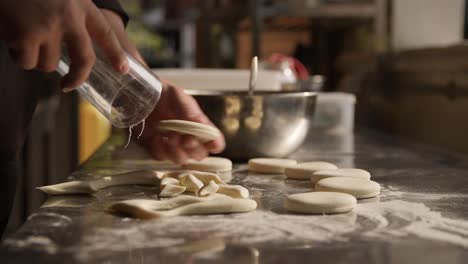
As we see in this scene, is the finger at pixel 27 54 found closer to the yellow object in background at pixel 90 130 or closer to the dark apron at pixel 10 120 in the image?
the dark apron at pixel 10 120

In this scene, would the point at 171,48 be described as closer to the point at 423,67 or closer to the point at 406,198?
the point at 423,67

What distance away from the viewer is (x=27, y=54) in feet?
3.09

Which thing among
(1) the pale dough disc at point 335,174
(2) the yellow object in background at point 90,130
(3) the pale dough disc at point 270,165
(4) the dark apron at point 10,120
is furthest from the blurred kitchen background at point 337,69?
(1) the pale dough disc at point 335,174

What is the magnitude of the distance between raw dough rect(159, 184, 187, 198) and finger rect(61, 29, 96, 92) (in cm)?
26

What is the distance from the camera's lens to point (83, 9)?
989 millimetres

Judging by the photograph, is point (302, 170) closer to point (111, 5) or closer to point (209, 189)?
point (209, 189)

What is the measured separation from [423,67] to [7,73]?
1930 mm

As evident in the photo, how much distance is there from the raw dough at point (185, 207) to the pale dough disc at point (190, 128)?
31 cm

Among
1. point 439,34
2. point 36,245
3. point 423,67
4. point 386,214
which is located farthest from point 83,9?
point 439,34

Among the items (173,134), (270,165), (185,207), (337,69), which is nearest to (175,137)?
(173,134)

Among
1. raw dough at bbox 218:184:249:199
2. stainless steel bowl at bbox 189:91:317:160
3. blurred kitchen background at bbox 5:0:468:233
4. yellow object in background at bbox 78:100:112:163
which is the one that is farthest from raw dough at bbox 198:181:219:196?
yellow object in background at bbox 78:100:112:163

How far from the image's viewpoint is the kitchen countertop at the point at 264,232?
0.78 meters

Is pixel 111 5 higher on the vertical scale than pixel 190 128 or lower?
higher

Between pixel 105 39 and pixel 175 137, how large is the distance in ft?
1.33
